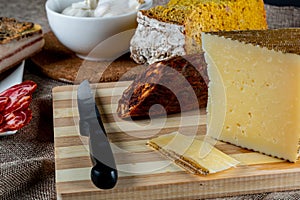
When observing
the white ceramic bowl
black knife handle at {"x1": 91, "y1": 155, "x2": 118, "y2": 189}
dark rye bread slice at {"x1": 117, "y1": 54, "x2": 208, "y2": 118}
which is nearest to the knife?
black knife handle at {"x1": 91, "y1": 155, "x2": 118, "y2": 189}

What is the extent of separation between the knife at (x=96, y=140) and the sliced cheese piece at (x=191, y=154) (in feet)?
0.62

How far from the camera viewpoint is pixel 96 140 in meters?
1.90

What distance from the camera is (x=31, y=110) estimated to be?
7.82 ft

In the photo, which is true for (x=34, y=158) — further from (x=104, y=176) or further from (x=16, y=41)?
(x=16, y=41)

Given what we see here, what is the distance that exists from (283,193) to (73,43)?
1.38m

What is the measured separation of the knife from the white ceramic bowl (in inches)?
19.0

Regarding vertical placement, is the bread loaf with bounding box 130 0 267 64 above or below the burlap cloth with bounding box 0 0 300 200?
above

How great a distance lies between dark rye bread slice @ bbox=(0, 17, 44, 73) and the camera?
2740mm

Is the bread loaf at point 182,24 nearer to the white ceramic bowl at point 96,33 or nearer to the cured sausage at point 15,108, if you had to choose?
the white ceramic bowl at point 96,33

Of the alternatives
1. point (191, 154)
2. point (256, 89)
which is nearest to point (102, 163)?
point (191, 154)

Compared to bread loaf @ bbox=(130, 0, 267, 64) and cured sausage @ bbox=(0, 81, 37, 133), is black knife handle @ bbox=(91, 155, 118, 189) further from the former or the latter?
bread loaf @ bbox=(130, 0, 267, 64)

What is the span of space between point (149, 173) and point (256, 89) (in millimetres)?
449

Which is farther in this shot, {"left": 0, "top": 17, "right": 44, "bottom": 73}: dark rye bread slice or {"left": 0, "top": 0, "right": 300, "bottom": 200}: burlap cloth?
{"left": 0, "top": 17, "right": 44, "bottom": 73}: dark rye bread slice

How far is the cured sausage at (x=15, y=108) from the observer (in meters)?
2.20
